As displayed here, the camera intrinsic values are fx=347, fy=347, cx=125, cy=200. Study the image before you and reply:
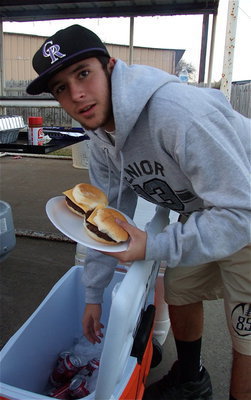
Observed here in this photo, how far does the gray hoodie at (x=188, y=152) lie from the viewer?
0.93m

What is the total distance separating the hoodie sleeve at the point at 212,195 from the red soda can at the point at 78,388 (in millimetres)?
679

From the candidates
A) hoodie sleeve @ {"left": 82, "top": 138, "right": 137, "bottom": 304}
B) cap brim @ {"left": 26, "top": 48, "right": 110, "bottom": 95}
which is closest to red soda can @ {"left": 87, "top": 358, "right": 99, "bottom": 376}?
hoodie sleeve @ {"left": 82, "top": 138, "right": 137, "bottom": 304}

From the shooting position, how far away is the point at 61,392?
4.46 feet

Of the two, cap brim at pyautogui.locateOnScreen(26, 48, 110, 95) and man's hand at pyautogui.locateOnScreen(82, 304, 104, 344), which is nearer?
cap brim at pyautogui.locateOnScreen(26, 48, 110, 95)

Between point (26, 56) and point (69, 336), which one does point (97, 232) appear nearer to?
point (69, 336)

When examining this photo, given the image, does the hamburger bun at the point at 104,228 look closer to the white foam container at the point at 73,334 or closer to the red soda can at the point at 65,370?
the white foam container at the point at 73,334

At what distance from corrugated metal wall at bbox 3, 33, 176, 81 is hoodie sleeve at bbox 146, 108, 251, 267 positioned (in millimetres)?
7827

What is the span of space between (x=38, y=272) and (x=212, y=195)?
2065mm

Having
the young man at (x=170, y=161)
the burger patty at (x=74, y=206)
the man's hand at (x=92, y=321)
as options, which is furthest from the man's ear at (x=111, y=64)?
the man's hand at (x=92, y=321)

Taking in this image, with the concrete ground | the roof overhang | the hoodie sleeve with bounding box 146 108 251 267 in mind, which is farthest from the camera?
the roof overhang

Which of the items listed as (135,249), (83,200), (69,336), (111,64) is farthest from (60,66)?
(69,336)

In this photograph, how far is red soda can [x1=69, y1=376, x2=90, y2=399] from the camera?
1.30m

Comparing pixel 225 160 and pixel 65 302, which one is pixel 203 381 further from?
pixel 225 160

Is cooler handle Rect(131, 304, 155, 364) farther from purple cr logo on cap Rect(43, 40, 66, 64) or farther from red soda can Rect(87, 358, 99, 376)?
purple cr logo on cap Rect(43, 40, 66, 64)
